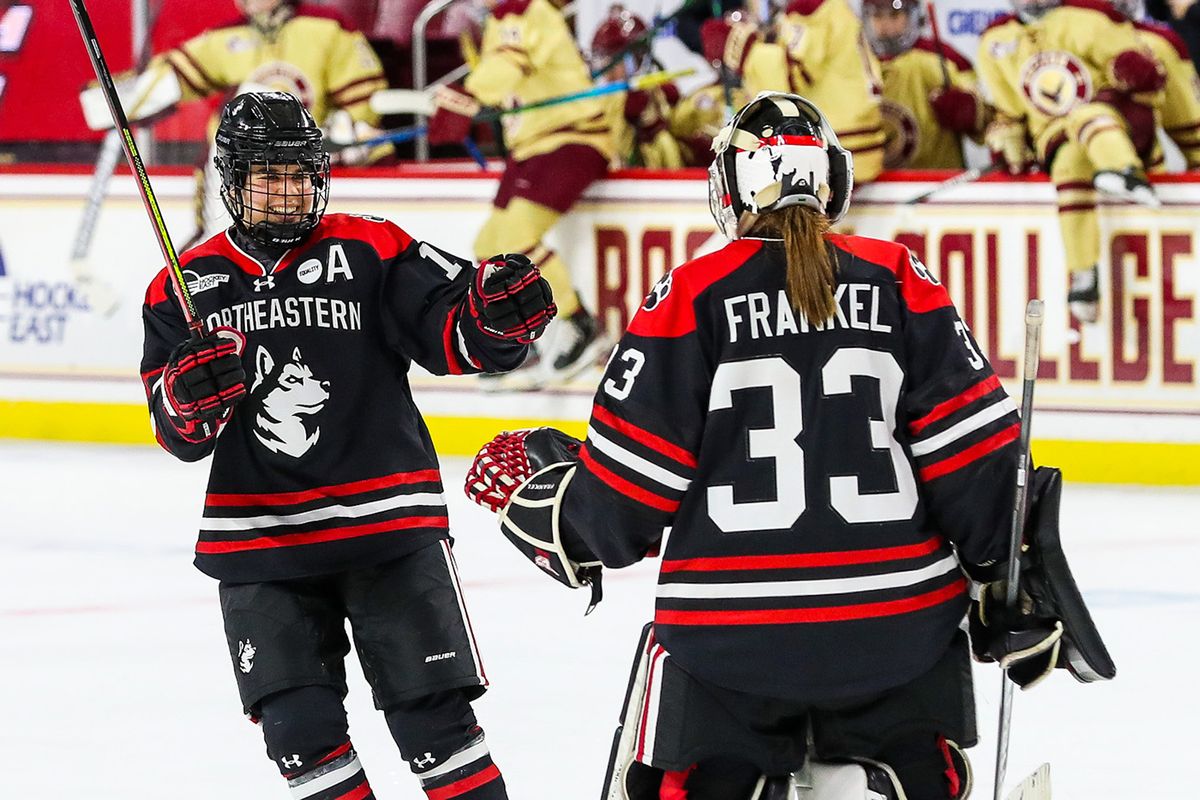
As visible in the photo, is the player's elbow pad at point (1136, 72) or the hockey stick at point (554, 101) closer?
the player's elbow pad at point (1136, 72)

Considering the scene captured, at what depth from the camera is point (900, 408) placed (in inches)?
82.2

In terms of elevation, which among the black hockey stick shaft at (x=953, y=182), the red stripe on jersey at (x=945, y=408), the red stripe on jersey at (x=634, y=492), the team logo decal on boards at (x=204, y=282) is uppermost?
the black hockey stick shaft at (x=953, y=182)

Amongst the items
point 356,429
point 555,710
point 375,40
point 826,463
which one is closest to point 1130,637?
point 555,710

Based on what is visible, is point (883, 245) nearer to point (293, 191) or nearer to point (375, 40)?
point (293, 191)

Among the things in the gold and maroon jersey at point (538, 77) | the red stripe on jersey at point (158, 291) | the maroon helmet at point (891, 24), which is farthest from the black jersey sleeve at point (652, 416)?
the maroon helmet at point (891, 24)

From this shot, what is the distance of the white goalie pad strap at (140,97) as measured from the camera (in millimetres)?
7957

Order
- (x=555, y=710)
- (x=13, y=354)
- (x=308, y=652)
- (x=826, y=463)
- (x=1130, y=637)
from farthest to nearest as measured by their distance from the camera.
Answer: (x=13, y=354) < (x=1130, y=637) < (x=555, y=710) < (x=308, y=652) < (x=826, y=463)

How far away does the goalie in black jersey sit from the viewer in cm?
206

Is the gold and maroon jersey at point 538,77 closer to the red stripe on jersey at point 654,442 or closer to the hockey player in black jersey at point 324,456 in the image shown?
the hockey player in black jersey at point 324,456

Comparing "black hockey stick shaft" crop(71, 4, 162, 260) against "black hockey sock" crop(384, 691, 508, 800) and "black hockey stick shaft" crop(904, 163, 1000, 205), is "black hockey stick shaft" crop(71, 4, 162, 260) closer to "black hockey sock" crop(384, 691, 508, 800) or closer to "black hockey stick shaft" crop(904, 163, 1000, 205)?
"black hockey stick shaft" crop(904, 163, 1000, 205)

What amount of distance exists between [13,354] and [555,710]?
4.67 m

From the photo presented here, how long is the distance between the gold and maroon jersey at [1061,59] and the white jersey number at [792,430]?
4.79m

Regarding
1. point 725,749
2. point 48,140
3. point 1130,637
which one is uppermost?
point 48,140

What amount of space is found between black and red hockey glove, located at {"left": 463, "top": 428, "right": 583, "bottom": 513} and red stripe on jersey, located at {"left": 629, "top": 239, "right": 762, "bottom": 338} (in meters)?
0.24
